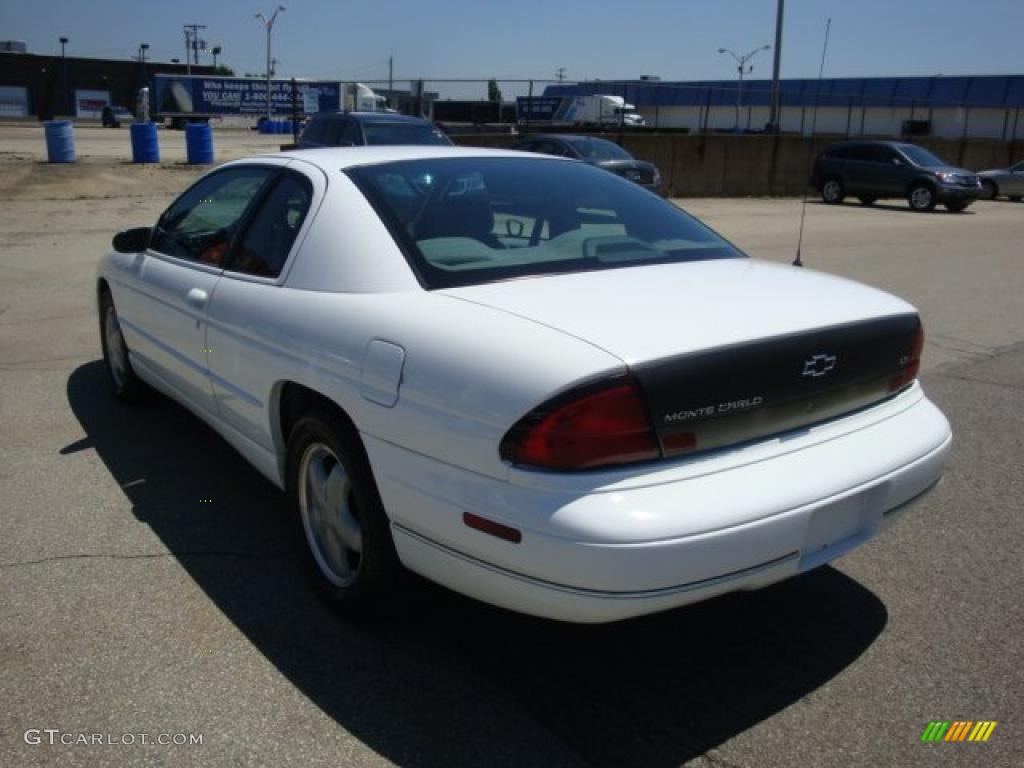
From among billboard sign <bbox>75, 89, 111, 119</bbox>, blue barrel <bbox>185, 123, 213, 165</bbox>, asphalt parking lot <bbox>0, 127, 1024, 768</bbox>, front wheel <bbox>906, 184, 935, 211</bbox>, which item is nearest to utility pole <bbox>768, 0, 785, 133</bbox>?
front wheel <bbox>906, 184, 935, 211</bbox>

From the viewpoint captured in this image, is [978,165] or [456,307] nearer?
[456,307]

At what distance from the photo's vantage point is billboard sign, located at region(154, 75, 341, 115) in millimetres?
54781

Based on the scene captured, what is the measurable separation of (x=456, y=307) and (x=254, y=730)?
134 cm

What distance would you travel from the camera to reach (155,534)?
3.97m

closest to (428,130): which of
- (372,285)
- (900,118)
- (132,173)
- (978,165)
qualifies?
(132,173)

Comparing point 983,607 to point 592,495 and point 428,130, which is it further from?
point 428,130

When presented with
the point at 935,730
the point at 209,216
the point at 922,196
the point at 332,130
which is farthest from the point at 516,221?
the point at 922,196

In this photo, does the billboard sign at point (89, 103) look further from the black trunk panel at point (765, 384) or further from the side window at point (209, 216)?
the black trunk panel at point (765, 384)

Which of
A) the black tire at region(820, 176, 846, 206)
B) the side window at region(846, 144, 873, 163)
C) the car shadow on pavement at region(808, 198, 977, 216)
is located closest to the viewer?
the car shadow on pavement at region(808, 198, 977, 216)

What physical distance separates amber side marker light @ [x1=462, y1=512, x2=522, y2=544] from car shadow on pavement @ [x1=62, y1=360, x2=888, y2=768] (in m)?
0.61

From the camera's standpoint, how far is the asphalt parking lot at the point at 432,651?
2.65 meters

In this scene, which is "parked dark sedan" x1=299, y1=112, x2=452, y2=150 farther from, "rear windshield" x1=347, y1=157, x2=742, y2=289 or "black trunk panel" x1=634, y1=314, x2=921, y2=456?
"black trunk panel" x1=634, y1=314, x2=921, y2=456

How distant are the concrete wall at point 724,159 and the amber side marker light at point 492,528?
70.4ft

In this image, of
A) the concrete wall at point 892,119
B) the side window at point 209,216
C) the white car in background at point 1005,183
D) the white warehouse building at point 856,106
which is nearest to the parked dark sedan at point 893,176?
the white car in background at point 1005,183
